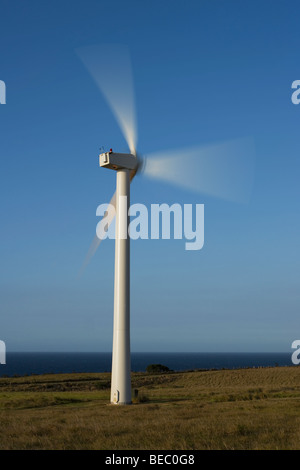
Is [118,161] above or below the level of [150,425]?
above

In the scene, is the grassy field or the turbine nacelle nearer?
the grassy field

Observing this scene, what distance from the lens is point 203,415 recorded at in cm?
2128

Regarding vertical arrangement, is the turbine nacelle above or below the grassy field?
above

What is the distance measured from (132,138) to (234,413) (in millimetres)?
17054

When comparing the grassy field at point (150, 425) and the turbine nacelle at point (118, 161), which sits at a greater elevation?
the turbine nacelle at point (118, 161)

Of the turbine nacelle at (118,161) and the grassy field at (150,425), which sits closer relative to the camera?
the grassy field at (150,425)

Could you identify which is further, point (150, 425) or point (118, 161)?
point (118, 161)
